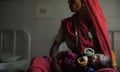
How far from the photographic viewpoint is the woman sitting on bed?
54.8 inches

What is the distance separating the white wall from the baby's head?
31.9 inches

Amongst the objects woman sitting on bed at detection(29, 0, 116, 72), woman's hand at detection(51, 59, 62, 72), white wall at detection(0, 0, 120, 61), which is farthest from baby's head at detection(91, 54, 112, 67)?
white wall at detection(0, 0, 120, 61)

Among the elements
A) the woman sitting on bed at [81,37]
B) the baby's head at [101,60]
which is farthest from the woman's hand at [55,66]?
the baby's head at [101,60]

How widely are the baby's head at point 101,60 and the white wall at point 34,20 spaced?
0.81 meters

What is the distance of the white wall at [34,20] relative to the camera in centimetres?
207

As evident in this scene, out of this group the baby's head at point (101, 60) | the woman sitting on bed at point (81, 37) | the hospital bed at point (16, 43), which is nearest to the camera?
the baby's head at point (101, 60)

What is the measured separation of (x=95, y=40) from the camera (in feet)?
4.71

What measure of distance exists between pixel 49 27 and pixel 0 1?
557 millimetres

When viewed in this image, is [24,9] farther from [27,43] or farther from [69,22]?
→ [69,22]

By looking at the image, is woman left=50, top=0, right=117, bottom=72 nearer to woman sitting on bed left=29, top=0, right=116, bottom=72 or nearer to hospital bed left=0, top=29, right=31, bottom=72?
woman sitting on bed left=29, top=0, right=116, bottom=72

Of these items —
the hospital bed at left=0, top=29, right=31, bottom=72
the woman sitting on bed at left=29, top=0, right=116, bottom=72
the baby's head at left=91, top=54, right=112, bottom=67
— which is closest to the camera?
the baby's head at left=91, top=54, right=112, bottom=67

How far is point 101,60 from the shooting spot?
1289 mm

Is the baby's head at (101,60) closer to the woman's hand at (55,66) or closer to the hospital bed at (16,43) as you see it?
the woman's hand at (55,66)

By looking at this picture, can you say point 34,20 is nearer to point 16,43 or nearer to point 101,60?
point 16,43
